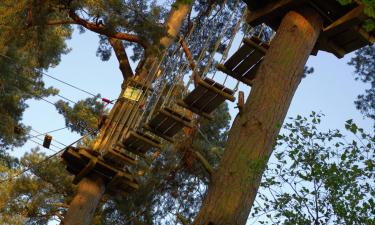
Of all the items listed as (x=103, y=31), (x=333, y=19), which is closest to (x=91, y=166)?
(x=103, y=31)

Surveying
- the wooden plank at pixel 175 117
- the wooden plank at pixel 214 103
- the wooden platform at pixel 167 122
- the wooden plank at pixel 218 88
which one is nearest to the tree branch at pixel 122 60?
the wooden platform at pixel 167 122

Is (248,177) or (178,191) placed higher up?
(178,191)

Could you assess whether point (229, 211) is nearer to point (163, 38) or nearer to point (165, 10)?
point (163, 38)

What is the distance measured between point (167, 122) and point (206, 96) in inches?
41.1

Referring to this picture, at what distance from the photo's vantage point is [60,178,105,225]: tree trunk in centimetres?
899

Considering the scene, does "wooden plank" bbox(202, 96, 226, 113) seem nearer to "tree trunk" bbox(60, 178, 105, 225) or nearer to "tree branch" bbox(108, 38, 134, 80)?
"tree trunk" bbox(60, 178, 105, 225)

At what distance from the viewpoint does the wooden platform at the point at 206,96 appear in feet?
21.4

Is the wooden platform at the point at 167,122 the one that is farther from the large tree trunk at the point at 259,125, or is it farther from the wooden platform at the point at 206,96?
the large tree trunk at the point at 259,125

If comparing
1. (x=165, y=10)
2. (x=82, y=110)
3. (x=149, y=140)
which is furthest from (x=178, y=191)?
(x=149, y=140)

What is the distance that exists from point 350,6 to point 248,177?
6.87 feet

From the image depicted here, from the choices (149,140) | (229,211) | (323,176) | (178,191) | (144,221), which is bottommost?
(229,211)

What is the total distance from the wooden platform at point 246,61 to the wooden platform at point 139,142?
221 cm

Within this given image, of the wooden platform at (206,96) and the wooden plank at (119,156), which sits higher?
the wooden platform at (206,96)

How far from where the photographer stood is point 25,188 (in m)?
19.2
